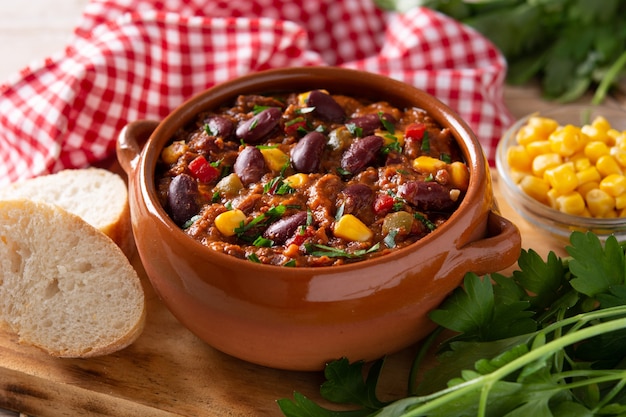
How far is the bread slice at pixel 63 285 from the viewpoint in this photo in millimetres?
3266

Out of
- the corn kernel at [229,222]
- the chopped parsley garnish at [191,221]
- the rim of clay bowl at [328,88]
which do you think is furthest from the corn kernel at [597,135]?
the chopped parsley garnish at [191,221]

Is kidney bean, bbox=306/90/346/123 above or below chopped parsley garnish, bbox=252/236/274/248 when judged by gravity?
above

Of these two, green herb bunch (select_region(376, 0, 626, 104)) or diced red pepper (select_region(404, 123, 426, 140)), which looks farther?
green herb bunch (select_region(376, 0, 626, 104))

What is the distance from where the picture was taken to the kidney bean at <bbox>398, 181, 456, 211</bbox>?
3080mm

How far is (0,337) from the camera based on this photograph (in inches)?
137

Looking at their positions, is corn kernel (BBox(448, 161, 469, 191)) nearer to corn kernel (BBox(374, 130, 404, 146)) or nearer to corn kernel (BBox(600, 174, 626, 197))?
corn kernel (BBox(374, 130, 404, 146))

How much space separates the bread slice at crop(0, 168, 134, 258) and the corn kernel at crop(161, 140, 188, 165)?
512 millimetres

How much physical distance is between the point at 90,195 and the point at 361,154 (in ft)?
4.82

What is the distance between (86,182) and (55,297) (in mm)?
861

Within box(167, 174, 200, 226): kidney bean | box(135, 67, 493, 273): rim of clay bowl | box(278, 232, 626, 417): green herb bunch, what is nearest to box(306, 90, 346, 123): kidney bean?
box(135, 67, 493, 273): rim of clay bowl

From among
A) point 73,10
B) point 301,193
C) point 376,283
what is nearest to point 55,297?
point 301,193

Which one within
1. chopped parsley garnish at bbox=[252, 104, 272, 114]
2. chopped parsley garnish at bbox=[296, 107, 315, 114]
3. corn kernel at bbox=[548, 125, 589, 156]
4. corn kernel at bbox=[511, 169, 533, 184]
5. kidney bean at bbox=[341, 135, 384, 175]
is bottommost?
corn kernel at bbox=[511, 169, 533, 184]

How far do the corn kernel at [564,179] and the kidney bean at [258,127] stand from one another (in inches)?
54.8

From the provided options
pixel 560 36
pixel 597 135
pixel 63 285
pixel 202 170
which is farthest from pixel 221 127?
pixel 560 36
